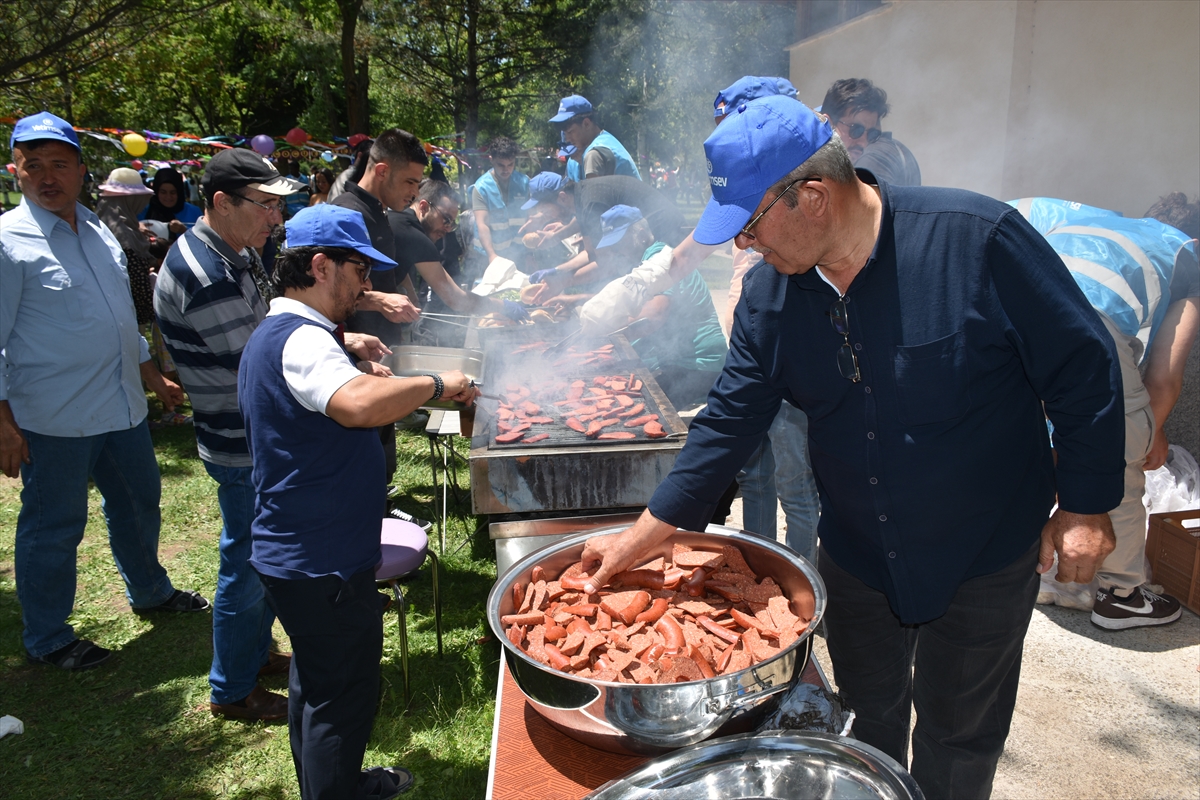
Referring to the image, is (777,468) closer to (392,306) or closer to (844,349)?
(844,349)

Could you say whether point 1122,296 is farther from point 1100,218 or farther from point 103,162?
point 103,162

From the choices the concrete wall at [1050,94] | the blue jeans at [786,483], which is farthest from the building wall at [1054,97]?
the blue jeans at [786,483]

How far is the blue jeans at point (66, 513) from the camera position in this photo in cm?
366

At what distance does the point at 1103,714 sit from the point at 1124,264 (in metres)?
1.95

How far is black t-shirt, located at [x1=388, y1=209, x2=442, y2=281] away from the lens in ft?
17.2

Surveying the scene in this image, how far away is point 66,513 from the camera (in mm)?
3717

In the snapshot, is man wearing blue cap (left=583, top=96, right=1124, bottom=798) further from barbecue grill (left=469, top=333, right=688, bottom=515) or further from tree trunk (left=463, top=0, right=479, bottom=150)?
tree trunk (left=463, top=0, right=479, bottom=150)

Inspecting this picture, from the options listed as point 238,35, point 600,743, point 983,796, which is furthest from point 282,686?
point 238,35

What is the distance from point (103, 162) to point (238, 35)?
55.3 ft

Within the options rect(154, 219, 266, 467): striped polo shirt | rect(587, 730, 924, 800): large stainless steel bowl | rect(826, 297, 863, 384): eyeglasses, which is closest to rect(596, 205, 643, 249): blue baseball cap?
rect(154, 219, 266, 467): striped polo shirt

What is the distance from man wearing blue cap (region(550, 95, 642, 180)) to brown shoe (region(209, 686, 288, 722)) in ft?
15.8

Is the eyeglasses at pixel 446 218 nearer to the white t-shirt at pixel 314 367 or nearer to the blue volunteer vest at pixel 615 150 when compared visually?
the blue volunteer vest at pixel 615 150

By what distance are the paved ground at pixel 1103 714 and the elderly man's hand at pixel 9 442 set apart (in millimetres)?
3943

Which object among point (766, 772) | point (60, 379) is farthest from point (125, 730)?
point (766, 772)
